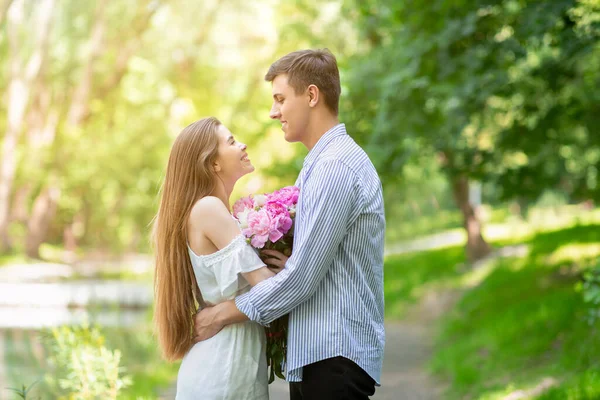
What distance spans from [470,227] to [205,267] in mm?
15734

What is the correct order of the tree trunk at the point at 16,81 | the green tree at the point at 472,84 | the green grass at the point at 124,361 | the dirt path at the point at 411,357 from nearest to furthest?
the green tree at the point at 472,84 < the dirt path at the point at 411,357 < the green grass at the point at 124,361 < the tree trunk at the point at 16,81

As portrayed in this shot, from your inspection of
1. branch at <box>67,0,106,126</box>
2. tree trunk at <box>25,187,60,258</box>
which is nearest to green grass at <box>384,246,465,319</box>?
branch at <box>67,0,106,126</box>

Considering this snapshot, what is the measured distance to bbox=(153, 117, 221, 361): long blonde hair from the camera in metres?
3.03

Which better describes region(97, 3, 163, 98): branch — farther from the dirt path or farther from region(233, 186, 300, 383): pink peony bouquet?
region(233, 186, 300, 383): pink peony bouquet

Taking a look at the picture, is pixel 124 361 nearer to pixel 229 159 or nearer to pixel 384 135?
pixel 384 135

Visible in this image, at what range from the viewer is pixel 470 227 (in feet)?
59.5

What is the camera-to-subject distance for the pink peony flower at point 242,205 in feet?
10.3

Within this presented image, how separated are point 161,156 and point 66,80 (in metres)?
4.80

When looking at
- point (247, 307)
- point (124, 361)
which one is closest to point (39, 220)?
point (124, 361)

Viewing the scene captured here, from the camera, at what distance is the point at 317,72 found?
2.95 metres

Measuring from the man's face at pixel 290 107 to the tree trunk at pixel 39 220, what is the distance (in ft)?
95.8

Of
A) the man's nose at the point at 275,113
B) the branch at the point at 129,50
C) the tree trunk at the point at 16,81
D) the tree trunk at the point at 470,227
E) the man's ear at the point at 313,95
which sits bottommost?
the man's nose at the point at 275,113

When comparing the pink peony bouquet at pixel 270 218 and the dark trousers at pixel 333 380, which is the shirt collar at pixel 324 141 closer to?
the pink peony bouquet at pixel 270 218

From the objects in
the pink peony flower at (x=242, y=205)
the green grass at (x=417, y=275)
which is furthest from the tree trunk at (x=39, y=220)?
the pink peony flower at (x=242, y=205)
